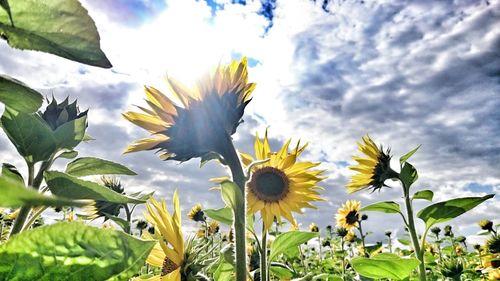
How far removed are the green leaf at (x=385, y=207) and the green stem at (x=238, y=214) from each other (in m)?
1.30

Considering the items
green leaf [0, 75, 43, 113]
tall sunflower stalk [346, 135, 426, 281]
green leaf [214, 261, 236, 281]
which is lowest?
green leaf [214, 261, 236, 281]

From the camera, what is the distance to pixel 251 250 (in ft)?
10.2

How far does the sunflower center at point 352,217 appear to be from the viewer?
680cm

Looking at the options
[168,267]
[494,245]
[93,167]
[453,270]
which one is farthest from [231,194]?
[494,245]

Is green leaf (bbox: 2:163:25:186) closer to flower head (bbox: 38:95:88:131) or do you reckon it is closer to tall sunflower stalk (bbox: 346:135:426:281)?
flower head (bbox: 38:95:88:131)

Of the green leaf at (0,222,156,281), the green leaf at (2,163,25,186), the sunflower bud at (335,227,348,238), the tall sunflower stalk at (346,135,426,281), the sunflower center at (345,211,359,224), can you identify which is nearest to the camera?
the green leaf at (0,222,156,281)

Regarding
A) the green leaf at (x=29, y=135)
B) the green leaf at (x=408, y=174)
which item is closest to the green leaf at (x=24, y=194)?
the green leaf at (x=29, y=135)

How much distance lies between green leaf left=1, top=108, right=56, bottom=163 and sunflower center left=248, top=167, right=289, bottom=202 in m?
1.80

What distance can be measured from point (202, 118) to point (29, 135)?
63cm

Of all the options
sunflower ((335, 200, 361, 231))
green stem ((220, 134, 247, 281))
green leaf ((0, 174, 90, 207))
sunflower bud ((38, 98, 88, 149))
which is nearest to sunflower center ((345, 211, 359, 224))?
sunflower ((335, 200, 361, 231))

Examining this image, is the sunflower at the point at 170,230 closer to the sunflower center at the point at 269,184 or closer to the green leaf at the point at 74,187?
the green leaf at the point at 74,187

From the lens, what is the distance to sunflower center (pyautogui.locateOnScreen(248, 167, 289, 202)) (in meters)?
2.62

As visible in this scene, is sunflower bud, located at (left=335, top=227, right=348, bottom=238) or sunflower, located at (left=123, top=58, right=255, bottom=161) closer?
sunflower, located at (left=123, top=58, right=255, bottom=161)

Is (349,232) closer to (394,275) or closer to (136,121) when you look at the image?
(394,275)
